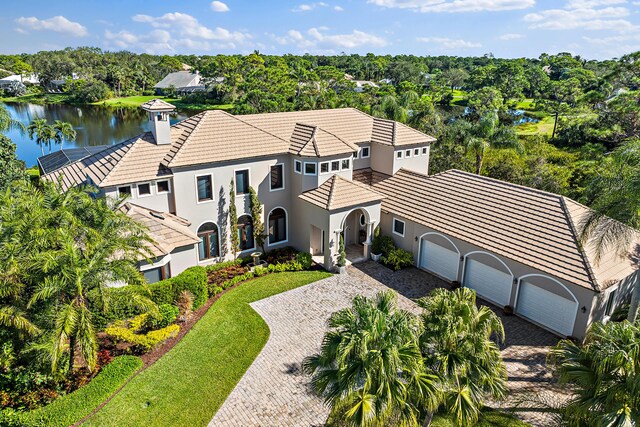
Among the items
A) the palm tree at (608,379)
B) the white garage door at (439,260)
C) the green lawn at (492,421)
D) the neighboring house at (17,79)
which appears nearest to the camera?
the palm tree at (608,379)

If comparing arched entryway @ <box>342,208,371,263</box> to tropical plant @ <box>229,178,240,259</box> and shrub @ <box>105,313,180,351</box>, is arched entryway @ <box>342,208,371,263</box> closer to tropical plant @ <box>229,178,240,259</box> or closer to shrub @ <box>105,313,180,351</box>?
tropical plant @ <box>229,178,240,259</box>

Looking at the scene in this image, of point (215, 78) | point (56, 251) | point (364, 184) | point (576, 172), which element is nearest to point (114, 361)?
point (56, 251)

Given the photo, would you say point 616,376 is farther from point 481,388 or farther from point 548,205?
point 548,205

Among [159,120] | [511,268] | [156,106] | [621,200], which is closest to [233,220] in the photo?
[159,120]

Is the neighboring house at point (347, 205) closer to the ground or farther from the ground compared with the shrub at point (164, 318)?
farther from the ground

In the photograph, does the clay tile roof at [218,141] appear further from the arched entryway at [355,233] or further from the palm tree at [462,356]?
the palm tree at [462,356]

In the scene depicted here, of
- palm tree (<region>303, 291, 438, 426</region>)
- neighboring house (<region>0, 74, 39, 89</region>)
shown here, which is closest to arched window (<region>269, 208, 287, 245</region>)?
palm tree (<region>303, 291, 438, 426</region>)

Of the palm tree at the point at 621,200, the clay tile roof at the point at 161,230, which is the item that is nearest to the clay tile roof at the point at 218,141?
the clay tile roof at the point at 161,230
